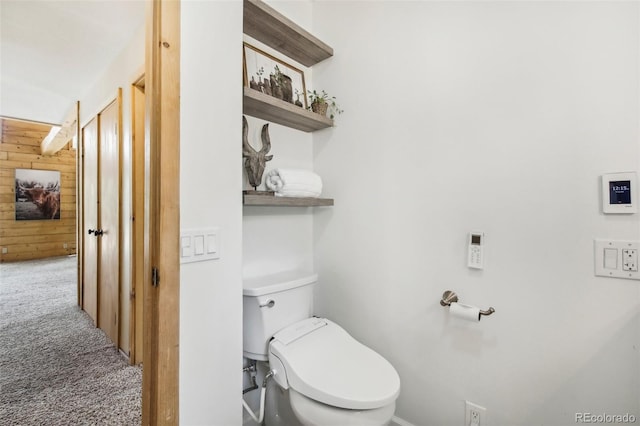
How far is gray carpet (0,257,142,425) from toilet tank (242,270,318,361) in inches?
34.4

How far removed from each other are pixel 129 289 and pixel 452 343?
213cm

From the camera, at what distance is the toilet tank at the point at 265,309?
1.26 metres

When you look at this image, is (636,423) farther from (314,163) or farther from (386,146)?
(314,163)

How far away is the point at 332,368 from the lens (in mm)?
1144

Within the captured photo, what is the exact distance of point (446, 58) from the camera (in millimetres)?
1285

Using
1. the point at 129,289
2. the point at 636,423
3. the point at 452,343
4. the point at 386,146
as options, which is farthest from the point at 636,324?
the point at 129,289

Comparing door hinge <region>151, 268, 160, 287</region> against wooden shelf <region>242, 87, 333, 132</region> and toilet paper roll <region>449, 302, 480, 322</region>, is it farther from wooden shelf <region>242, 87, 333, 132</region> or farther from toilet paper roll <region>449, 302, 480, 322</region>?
toilet paper roll <region>449, 302, 480, 322</region>

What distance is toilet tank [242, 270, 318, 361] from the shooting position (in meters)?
1.26

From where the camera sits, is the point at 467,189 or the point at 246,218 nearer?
the point at 467,189

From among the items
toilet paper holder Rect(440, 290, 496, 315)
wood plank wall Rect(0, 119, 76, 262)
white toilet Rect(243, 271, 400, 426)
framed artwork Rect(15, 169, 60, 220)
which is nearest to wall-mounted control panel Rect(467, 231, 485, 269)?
toilet paper holder Rect(440, 290, 496, 315)

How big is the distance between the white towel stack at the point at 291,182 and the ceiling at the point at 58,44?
132cm

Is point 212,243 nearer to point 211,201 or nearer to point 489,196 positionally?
point 211,201

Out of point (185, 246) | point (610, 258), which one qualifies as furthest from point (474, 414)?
point (185, 246)

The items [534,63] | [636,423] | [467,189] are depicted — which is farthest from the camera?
[467,189]
